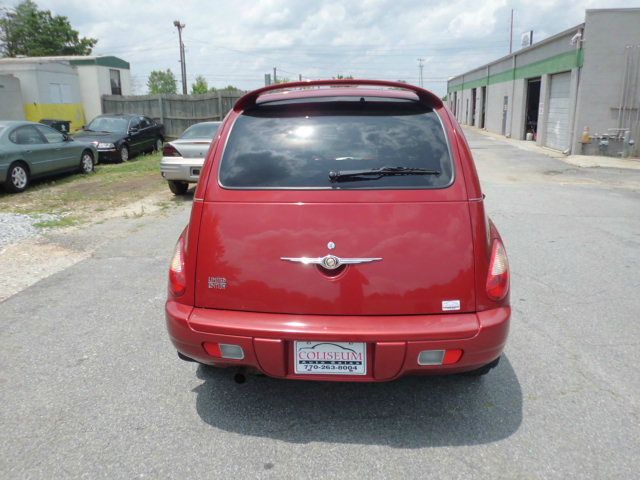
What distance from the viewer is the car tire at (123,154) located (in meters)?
15.8

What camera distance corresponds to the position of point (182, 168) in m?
9.91

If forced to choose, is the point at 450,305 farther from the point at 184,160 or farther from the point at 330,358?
the point at 184,160

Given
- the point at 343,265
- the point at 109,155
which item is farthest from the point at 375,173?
the point at 109,155

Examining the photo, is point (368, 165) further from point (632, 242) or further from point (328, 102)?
point (632, 242)

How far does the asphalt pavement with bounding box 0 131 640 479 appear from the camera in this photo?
2527 millimetres

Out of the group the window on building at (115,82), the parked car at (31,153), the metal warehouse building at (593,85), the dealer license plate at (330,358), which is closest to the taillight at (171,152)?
the parked car at (31,153)

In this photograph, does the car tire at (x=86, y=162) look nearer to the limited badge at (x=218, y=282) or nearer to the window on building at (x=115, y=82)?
the limited badge at (x=218, y=282)

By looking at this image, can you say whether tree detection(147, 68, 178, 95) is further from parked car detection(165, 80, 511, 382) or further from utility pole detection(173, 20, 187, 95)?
parked car detection(165, 80, 511, 382)

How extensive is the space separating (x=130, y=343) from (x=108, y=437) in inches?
45.9

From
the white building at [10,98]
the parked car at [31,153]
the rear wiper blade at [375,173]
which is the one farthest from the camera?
the white building at [10,98]

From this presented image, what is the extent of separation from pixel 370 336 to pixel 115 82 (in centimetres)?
2863

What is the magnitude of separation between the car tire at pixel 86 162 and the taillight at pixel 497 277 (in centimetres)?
1227

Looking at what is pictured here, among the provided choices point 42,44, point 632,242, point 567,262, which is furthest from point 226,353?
point 42,44

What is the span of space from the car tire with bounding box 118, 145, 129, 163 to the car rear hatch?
14.1 m
